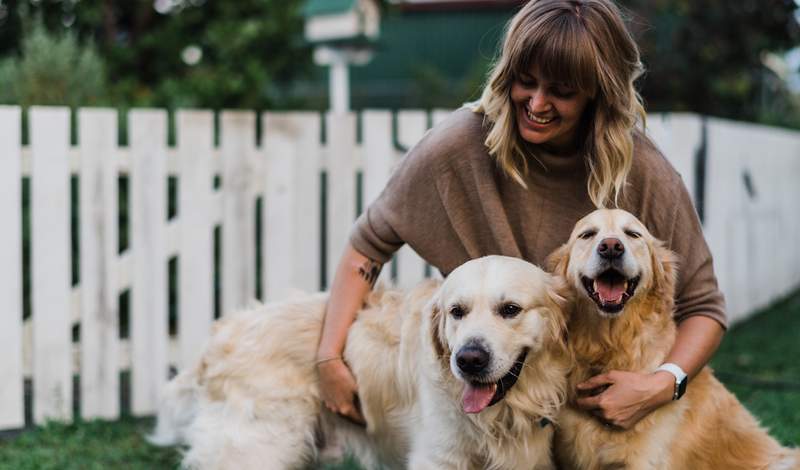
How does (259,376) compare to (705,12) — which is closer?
(259,376)

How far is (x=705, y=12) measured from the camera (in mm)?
10836

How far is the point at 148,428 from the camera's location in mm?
4449

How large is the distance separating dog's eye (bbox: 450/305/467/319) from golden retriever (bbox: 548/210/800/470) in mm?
354

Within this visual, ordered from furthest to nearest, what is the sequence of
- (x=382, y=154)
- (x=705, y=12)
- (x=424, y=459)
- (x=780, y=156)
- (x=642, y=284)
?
(x=705, y=12) < (x=780, y=156) < (x=382, y=154) < (x=424, y=459) < (x=642, y=284)

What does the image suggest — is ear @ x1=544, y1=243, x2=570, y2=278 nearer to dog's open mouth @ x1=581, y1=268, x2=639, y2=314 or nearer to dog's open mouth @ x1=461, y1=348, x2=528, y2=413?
dog's open mouth @ x1=581, y1=268, x2=639, y2=314

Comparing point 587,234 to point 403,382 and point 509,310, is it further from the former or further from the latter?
point 403,382

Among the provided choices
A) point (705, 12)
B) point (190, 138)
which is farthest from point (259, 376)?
point (705, 12)

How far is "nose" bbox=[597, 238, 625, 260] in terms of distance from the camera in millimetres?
2678

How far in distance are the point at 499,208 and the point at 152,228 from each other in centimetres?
212

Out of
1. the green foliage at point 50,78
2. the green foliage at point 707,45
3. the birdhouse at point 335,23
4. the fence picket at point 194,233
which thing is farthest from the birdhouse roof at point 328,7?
the fence picket at point 194,233

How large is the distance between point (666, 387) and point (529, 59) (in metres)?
1.11

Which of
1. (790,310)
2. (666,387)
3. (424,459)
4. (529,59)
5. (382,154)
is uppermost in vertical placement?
(529,59)

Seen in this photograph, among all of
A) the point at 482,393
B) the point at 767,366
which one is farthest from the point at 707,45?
the point at 482,393

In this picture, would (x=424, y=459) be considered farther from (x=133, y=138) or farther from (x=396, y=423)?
(x=133, y=138)
